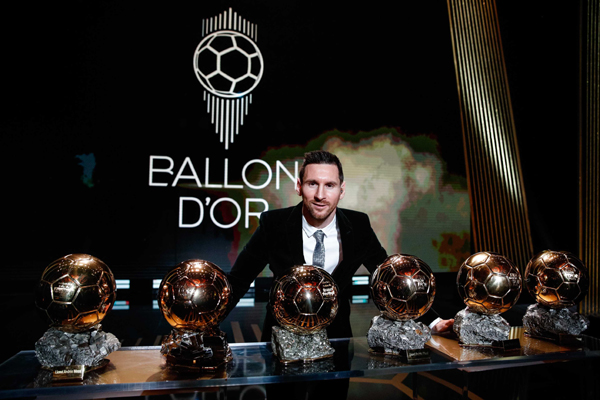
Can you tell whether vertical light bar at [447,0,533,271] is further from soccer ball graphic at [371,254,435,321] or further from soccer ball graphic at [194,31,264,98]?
soccer ball graphic at [371,254,435,321]

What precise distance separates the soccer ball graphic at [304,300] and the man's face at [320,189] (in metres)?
0.76

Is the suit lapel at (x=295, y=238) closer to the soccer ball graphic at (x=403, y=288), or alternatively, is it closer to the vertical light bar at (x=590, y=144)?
the soccer ball graphic at (x=403, y=288)

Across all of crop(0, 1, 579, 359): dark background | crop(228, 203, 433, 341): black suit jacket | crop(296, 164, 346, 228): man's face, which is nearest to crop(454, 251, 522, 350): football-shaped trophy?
crop(228, 203, 433, 341): black suit jacket

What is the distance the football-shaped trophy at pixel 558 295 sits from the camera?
1.96 metres

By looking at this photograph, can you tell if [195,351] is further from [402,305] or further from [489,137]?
[489,137]

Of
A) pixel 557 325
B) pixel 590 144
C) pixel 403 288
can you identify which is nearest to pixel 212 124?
pixel 403 288

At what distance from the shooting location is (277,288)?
1596mm

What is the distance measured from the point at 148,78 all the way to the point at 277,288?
346 centimetres

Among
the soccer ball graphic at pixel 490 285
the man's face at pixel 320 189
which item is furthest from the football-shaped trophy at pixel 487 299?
the man's face at pixel 320 189

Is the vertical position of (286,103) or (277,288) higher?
(286,103)

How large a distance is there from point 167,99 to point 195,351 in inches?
134

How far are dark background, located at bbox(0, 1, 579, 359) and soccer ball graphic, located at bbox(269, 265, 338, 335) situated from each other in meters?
A: 2.97

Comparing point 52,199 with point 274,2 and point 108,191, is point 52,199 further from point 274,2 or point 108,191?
point 274,2

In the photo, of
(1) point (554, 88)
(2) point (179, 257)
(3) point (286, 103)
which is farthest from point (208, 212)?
(1) point (554, 88)
